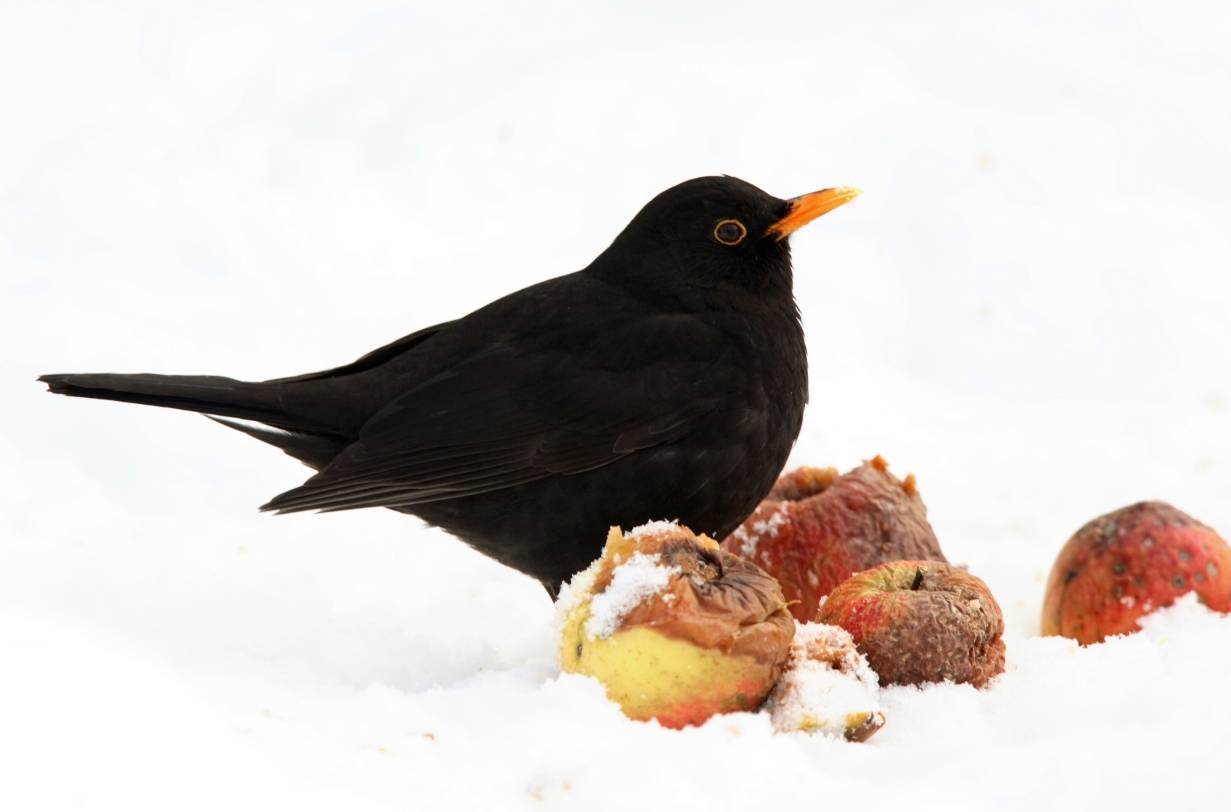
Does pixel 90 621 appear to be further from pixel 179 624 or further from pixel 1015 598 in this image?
pixel 1015 598

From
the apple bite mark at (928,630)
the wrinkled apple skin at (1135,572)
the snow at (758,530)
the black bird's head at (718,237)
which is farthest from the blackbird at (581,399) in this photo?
the wrinkled apple skin at (1135,572)

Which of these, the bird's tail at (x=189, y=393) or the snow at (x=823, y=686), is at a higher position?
the bird's tail at (x=189, y=393)

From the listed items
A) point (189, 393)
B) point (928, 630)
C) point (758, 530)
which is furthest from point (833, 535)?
point (189, 393)

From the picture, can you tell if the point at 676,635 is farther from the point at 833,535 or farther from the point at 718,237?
the point at 718,237

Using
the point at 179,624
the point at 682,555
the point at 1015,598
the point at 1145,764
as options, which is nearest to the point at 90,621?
the point at 179,624

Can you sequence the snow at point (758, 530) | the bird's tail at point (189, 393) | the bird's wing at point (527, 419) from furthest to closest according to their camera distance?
the snow at point (758, 530) < the bird's tail at point (189, 393) < the bird's wing at point (527, 419)

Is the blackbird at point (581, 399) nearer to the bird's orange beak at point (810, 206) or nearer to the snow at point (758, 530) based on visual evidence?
the bird's orange beak at point (810, 206)

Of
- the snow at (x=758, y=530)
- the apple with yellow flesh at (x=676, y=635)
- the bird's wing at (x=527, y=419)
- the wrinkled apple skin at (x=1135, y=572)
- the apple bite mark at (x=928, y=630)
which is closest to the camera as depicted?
the apple with yellow flesh at (x=676, y=635)
